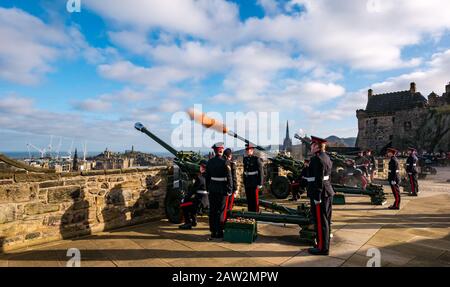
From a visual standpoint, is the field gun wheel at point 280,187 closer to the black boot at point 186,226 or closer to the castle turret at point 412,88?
the black boot at point 186,226

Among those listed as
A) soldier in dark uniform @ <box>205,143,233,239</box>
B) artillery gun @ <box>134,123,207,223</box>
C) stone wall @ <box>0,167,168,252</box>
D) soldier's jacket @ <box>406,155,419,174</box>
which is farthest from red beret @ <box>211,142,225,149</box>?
soldier's jacket @ <box>406,155,419,174</box>

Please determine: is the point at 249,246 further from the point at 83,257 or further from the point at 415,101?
the point at 415,101

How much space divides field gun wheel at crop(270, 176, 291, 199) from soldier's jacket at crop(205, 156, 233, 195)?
197 inches

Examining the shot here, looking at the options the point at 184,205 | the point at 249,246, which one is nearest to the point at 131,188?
the point at 184,205

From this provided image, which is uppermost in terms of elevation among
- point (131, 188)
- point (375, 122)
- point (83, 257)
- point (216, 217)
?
point (375, 122)

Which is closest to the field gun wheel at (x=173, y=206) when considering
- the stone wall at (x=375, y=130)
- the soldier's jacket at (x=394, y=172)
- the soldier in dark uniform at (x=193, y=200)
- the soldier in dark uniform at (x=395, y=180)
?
the soldier in dark uniform at (x=193, y=200)

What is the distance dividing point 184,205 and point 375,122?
51528 millimetres

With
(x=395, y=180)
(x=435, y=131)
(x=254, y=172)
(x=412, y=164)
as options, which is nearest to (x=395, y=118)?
(x=435, y=131)

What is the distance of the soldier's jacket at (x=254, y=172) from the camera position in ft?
22.4

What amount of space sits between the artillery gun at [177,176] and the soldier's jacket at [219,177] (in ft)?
3.25

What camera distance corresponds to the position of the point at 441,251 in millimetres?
4656

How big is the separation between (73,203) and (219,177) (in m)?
2.96

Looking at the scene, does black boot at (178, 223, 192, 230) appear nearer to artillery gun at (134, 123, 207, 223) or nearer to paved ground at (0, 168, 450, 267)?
paved ground at (0, 168, 450, 267)

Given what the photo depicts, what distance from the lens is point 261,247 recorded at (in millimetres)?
4852
